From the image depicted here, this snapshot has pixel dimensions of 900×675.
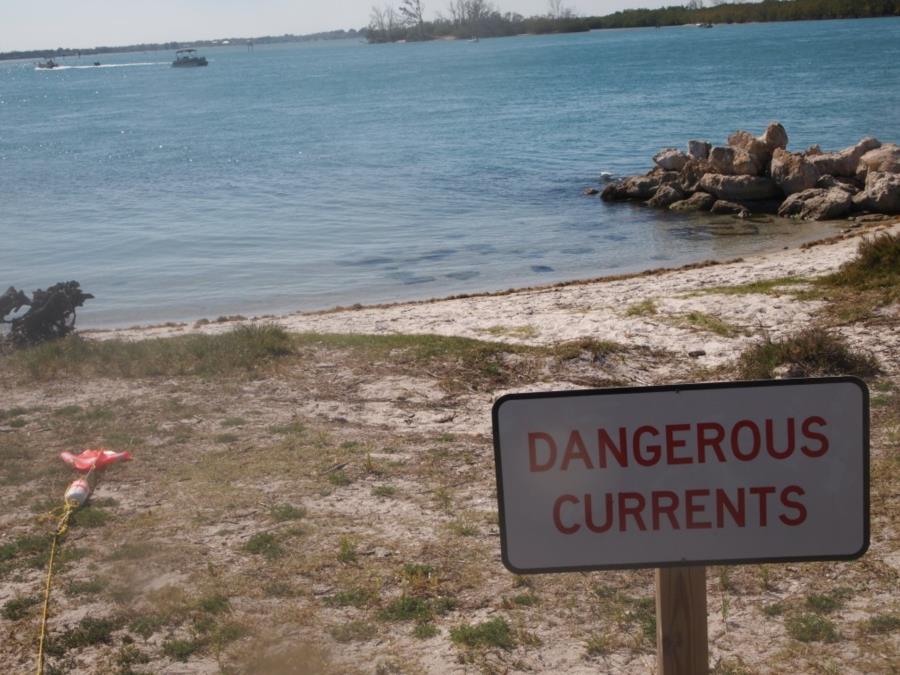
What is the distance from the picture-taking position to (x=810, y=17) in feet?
579

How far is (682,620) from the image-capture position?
8.83ft

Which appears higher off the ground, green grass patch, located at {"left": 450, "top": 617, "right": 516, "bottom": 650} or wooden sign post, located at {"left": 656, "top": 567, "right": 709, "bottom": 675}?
wooden sign post, located at {"left": 656, "top": 567, "right": 709, "bottom": 675}

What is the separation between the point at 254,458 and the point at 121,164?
4430cm

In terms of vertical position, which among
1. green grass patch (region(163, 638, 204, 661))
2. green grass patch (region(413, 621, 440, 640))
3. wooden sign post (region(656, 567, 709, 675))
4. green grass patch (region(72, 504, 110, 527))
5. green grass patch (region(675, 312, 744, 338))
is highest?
wooden sign post (region(656, 567, 709, 675))

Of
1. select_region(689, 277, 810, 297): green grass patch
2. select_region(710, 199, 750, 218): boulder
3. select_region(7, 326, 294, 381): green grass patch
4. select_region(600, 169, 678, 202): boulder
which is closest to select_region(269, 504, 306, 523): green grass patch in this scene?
select_region(7, 326, 294, 381): green grass patch

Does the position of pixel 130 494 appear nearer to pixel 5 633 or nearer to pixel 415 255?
pixel 5 633

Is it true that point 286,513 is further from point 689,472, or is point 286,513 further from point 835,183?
point 835,183

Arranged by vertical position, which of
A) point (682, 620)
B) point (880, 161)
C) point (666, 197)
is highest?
point (682, 620)

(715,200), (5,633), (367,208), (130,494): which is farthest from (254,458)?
(367,208)

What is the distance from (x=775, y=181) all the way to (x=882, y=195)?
405 cm

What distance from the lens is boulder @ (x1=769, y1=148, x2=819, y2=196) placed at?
28.0 m

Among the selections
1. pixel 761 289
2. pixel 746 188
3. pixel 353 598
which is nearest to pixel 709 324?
pixel 761 289

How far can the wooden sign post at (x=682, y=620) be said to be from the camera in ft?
8.68

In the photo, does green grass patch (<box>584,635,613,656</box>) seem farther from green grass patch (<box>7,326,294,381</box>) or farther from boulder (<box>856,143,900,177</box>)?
boulder (<box>856,143,900,177</box>)
